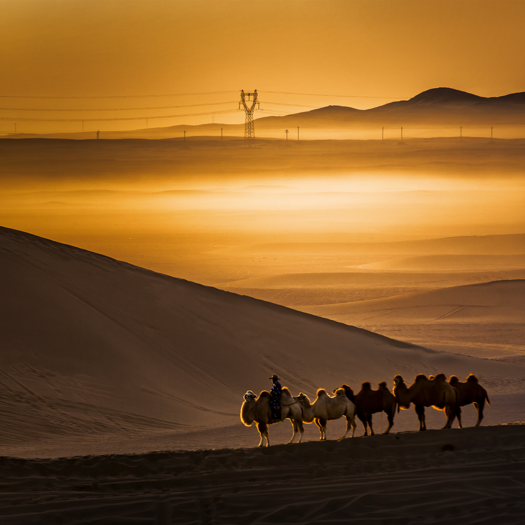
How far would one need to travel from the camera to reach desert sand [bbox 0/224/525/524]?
10.4 m

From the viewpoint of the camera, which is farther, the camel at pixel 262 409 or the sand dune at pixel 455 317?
the sand dune at pixel 455 317

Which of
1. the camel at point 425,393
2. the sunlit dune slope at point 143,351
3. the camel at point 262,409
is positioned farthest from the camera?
the sunlit dune slope at point 143,351

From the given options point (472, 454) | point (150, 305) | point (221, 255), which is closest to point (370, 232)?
point (221, 255)

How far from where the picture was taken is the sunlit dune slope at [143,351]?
18453 millimetres

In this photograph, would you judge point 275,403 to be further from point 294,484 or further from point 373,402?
point 294,484

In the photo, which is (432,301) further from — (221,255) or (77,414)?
(221,255)

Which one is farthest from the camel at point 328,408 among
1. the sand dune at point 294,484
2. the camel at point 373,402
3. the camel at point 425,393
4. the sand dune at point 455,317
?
the sand dune at point 455,317

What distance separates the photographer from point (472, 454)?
12.4 m

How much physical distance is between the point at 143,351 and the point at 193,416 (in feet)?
14.7

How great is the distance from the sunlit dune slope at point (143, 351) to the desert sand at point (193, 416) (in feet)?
0.22

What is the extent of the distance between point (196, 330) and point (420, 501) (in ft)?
54.1

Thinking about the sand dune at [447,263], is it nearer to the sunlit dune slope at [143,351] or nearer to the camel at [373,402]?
the sunlit dune slope at [143,351]

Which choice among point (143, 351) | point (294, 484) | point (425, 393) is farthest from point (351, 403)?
point (143, 351)

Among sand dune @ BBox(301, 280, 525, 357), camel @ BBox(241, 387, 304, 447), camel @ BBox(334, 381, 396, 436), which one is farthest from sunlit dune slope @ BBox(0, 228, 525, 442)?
sand dune @ BBox(301, 280, 525, 357)
